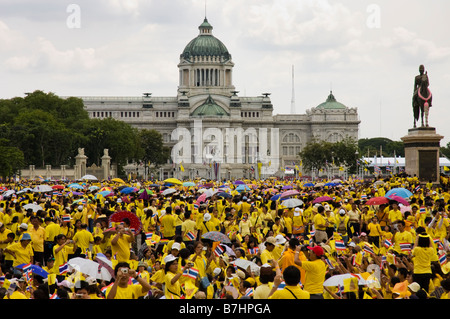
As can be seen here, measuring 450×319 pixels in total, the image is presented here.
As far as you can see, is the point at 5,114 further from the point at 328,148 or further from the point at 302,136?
the point at 302,136

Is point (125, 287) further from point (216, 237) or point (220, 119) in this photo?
point (220, 119)

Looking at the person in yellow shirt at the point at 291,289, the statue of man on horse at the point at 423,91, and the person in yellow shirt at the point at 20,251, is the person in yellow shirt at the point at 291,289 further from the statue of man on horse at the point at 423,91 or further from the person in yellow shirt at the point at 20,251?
the statue of man on horse at the point at 423,91

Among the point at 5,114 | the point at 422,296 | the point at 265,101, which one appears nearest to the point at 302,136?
the point at 265,101

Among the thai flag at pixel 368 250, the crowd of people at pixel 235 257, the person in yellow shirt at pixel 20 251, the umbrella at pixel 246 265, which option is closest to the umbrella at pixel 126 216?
the crowd of people at pixel 235 257

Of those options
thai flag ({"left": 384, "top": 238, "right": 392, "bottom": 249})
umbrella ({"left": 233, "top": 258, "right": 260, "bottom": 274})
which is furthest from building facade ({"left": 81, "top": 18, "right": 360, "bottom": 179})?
umbrella ({"left": 233, "top": 258, "right": 260, "bottom": 274})

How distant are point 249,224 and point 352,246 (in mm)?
5601

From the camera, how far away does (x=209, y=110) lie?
7259 inches

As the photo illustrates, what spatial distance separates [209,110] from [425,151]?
144 m

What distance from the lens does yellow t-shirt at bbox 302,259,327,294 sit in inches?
567

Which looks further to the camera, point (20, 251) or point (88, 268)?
point (20, 251)

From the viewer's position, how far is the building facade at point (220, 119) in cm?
18238

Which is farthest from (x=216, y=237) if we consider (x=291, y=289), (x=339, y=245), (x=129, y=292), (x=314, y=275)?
(x=291, y=289)

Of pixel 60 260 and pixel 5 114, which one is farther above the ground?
pixel 5 114
